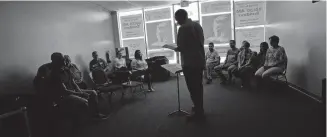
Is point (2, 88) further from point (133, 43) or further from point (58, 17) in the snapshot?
point (133, 43)

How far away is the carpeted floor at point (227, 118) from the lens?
2.84 metres

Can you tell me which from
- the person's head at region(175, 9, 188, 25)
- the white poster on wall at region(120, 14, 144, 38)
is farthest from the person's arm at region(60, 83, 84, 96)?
the white poster on wall at region(120, 14, 144, 38)

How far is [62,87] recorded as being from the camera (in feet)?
10.7

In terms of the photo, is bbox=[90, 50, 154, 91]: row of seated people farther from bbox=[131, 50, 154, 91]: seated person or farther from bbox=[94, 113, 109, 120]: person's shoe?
bbox=[94, 113, 109, 120]: person's shoe

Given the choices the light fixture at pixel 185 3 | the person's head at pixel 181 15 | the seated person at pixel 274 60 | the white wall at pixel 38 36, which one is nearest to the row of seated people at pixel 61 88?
the white wall at pixel 38 36

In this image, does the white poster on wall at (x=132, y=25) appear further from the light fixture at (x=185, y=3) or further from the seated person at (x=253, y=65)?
the seated person at (x=253, y=65)

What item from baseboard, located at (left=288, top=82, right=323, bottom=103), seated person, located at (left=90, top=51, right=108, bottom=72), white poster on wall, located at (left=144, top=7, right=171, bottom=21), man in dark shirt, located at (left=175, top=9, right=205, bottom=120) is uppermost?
white poster on wall, located at (left=144, top=7, right=171, bottom=21)

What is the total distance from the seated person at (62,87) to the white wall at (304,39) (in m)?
3.80

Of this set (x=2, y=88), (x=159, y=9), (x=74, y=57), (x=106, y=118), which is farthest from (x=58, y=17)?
(x=159, y=9)

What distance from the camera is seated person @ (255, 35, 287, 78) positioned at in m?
4.70

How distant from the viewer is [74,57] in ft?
19.9

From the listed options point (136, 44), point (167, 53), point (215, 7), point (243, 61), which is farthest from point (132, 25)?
point (243, 61)

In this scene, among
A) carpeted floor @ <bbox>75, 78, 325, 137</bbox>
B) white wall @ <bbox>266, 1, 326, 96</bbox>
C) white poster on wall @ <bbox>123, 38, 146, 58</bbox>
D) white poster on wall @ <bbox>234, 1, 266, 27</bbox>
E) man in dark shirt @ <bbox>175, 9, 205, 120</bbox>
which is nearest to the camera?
carpeted floor @ <bbox>75, 78, 325, 137</bbox>

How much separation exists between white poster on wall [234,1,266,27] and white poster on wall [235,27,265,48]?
196 millimetres
